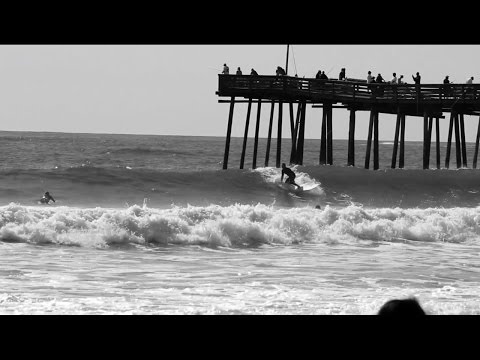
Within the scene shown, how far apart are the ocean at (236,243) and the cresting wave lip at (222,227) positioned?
0.14 ft

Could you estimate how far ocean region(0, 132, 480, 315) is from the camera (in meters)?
10.1

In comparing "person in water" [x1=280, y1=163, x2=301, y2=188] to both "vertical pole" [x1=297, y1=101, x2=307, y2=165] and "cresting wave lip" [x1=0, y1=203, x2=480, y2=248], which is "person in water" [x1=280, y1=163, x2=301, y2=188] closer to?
"vertical pole" [x1=297, y1=101, x2=307, y2=165]

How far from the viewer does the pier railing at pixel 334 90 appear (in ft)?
100

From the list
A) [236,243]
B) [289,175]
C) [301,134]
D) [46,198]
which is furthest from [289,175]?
[236,243]

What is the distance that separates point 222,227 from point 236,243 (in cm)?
85

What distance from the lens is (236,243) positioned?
18734 mm

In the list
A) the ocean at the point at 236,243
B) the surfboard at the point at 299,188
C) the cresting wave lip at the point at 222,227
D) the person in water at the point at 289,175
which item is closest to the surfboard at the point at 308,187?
the surfboard at the point at 299,188

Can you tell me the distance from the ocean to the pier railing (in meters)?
2.77

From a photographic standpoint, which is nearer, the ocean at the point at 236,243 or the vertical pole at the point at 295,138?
the ocean at the point at 236,243

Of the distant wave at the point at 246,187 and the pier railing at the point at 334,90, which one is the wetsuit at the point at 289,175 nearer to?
the distant wave at the point at 246,187

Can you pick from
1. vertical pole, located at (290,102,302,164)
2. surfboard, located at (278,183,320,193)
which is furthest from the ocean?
vertical pole, located at (290,102,302,164)

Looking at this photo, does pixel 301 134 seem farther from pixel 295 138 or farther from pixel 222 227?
pixel 222 227
